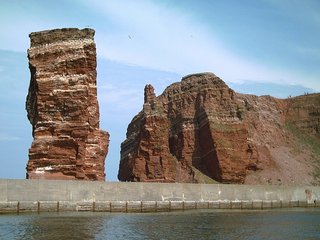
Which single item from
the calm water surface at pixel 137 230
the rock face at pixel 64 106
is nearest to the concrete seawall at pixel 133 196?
the rock face at pixel 64 106

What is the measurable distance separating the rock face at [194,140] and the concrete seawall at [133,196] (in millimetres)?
23106

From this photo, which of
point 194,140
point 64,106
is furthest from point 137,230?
point 194,140

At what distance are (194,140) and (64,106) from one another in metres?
40.8

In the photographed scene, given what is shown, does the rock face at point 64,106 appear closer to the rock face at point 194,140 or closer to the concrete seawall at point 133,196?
the concrete seawall at point 133,196

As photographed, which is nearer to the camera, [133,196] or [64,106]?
[133,196]

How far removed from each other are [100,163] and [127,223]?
14.1m

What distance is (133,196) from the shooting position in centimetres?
3416

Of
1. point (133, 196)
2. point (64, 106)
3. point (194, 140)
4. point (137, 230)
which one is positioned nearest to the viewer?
point (137, 230)

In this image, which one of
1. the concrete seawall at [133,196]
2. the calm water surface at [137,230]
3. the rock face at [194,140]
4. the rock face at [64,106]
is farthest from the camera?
the rock face at [194,140]

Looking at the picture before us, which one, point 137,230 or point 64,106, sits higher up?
point 64,106

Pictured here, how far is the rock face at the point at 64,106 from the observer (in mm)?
35625

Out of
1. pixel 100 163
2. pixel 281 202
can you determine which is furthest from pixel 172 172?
pixel 100 163

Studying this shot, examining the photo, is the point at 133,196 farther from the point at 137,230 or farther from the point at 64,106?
the point at 137,230

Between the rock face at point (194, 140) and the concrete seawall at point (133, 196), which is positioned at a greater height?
the rock face at point (194, 140)
